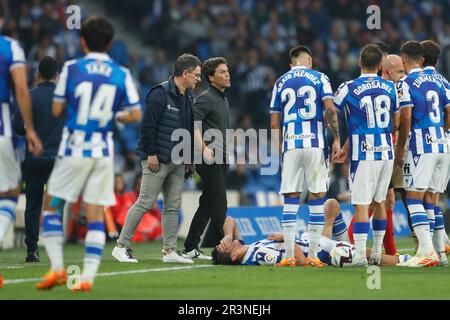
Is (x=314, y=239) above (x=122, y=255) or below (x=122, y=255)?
above

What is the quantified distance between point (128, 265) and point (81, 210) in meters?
6.77

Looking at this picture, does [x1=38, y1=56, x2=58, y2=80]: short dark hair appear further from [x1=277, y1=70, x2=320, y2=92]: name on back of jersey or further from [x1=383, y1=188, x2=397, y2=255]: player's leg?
[x1=383, y1=188, x2=397, y2=255]: player's leg

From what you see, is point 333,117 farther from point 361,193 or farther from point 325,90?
point 361,193

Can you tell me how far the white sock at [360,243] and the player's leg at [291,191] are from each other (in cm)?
69

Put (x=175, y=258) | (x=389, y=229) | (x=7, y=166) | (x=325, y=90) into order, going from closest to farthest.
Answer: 1. (x=7, y=166)
2. (x=325, y=90)
3. (x=175, y=258)
4. (x=389, y=229)

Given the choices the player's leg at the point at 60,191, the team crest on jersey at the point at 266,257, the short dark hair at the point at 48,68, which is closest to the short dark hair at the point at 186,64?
the short dark hair at the point at 48,68

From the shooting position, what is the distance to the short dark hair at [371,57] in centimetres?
1108

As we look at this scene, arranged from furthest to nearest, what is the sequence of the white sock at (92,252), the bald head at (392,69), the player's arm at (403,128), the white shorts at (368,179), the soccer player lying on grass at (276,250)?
1. the bald head at (392,69)
2. the soccer player lying on grass at (276,250)
3. the player's arm at (403,128)
4. the white shorts at (368,179)
5. the white sock at (92,252)

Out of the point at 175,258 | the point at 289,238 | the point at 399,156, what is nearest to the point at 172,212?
the point at 175,258

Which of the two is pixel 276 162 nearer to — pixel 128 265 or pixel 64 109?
pixel 128 265

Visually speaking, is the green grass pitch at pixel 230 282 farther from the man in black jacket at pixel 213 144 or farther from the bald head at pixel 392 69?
the bald head at pixel 392 69

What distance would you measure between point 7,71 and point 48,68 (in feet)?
11.3

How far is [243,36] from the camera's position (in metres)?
25.4

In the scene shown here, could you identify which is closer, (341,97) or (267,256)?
(341,97)
